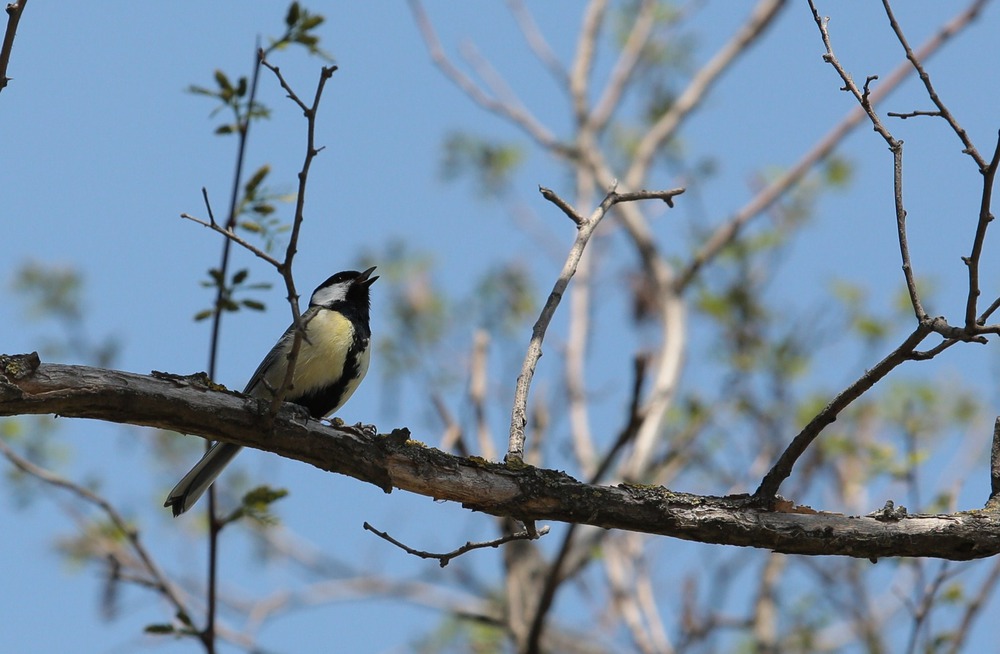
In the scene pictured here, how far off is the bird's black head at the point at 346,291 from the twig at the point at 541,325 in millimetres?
2142

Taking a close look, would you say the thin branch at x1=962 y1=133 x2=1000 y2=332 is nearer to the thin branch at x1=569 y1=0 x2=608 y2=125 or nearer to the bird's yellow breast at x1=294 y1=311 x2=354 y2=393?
the bird's yellow breast at x1=294 y1=311 x2=354 y2=393

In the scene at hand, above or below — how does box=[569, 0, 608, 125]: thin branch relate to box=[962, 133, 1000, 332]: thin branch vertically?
above

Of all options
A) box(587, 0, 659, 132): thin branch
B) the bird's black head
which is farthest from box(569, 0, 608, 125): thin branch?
the bird's black head

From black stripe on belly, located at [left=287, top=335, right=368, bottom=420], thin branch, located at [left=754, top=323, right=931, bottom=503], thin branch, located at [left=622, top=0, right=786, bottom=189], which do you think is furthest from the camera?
thin branch, located at [left=622, top=0, right=786, bottom=189]

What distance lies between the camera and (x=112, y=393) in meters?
2.95

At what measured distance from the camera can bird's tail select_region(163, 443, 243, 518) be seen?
446 cm

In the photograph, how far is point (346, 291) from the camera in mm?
5820

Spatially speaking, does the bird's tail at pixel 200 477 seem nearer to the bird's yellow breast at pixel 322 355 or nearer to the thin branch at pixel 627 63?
the bird's yellow breast at pixel 322 355

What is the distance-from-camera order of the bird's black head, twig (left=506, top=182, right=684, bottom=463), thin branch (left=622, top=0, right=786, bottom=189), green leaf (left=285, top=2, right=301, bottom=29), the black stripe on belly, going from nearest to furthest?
twig (left=506, top=182, right=684, bottom=463), green leaf (left=285, top=2, right=301, bottom=29), the black stripe on belly, the bird's black head, thin branch (left=622, top=0, right=786, bottom=189)

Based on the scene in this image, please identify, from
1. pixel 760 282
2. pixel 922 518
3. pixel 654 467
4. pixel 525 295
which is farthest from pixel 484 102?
pixel 922 518

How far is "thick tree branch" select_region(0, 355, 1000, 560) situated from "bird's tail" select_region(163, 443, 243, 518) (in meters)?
1.41

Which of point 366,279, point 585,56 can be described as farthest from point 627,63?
point 366,279

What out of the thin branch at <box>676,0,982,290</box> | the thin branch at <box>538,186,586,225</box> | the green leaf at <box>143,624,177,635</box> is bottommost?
the green leaf at <box>143,624,177,635</box>

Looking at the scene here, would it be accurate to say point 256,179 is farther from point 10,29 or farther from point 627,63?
point 627,63
